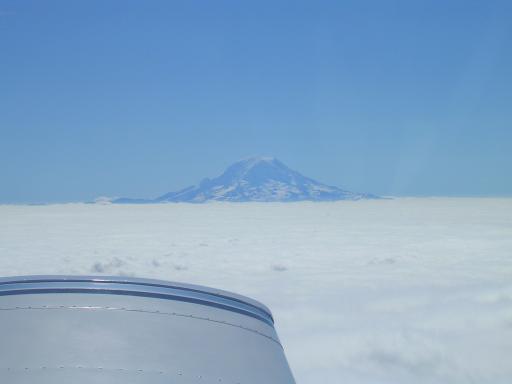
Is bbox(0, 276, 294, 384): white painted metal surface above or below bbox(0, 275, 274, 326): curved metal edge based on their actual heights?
below

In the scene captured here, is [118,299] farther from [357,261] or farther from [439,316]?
[357,261]

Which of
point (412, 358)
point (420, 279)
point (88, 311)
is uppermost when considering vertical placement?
point (420, 279)

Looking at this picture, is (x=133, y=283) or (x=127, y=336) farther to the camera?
(x=133, y=283)

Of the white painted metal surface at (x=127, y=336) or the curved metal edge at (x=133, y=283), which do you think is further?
the curved metal edge at (x=133, y=283)

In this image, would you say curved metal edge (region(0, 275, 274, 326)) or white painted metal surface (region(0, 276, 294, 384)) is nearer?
white painted metal surface (region(0, 276, 294, 384))

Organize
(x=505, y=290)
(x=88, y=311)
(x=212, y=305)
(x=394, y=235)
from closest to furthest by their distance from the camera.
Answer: (x=88, y=311), (x=212, y=305), (x=505, y=290), (x=394, y=235)

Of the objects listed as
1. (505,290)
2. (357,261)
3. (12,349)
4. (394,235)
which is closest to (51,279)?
(12,349)

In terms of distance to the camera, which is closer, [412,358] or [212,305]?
[212,305]

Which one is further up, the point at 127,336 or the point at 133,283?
the point at 133,283

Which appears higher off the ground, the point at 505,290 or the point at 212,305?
the point at 505,290

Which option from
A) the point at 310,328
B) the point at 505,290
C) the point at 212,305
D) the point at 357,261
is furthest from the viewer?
the point at 357,261

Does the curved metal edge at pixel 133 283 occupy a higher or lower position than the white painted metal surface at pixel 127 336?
higher
